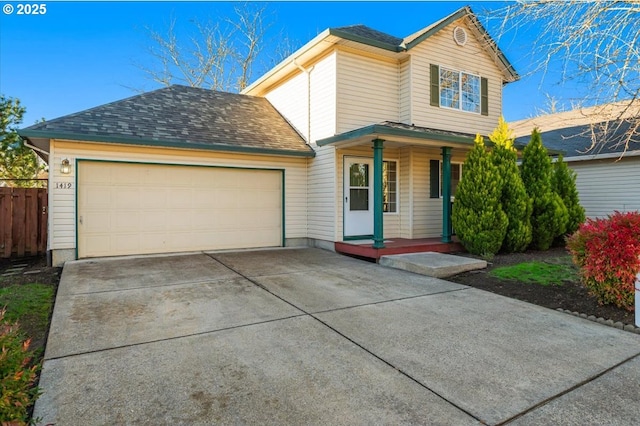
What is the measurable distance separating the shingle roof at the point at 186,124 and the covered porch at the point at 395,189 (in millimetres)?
1419

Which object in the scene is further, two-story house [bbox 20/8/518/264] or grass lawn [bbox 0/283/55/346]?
two-story house [bbox 20/8/518/264]

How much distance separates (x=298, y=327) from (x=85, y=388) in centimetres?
189

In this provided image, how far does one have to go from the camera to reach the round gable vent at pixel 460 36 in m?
10.1

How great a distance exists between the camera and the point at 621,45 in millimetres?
4570

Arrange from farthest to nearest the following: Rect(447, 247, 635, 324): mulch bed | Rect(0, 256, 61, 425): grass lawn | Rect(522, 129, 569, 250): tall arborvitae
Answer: Rect(522, 129, 569, 250): tall arborvitae < Rect(447, 247, 635, 324): mulch bed < Rect(0, 256, 61, 425): grass lawn

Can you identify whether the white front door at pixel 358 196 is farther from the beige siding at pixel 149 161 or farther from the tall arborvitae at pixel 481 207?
the tall arborvitae at pixel 481 207

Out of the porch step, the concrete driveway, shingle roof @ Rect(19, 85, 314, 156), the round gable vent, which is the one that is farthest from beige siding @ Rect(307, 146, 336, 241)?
the round gable vent

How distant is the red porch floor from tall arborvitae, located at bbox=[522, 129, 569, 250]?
1929 millimetres

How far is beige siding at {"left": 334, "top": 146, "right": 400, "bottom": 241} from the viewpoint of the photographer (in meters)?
8.91

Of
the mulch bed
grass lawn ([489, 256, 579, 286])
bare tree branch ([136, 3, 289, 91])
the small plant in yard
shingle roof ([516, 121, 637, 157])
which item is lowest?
the mulch bed

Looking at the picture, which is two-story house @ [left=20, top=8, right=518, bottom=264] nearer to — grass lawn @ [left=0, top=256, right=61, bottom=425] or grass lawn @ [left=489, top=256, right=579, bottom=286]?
grass lawn @ [left=0, top=256, right=61, bottom=425]

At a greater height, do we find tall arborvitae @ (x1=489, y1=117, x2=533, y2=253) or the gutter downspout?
the gutter downspout

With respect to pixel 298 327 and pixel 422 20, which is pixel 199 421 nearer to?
pixel 298 327

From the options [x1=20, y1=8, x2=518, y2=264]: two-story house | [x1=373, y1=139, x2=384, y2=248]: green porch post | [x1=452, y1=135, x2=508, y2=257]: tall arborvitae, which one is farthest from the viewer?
[x1=452, y1=135, x2=508, y2=257]: tall arborvitae
